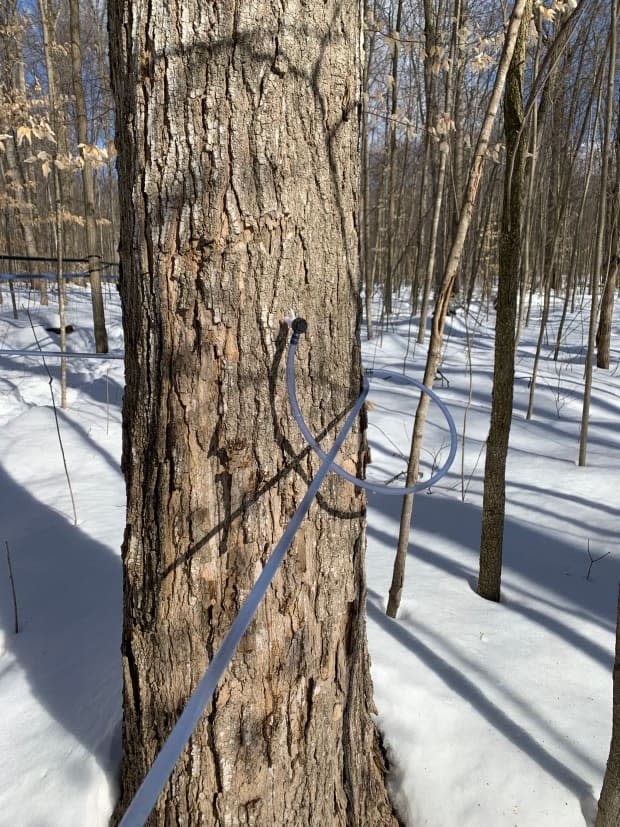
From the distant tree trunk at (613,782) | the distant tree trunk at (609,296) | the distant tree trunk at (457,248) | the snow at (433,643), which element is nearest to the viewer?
the distant tree trunk at (613,782)

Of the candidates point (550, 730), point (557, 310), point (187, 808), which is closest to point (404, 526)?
point (550, 730)

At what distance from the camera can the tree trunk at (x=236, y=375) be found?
0.93 metres

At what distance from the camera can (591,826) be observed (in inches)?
48.0

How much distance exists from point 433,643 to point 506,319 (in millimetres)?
1150

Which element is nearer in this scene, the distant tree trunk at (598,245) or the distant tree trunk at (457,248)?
the distant tree trunk at (457,248)

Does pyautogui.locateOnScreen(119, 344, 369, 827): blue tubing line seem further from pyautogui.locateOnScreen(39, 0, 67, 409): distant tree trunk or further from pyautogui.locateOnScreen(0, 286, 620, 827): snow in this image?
pyautogui.locateOnScreen(39, 0, 67, 409): distant tree trunk

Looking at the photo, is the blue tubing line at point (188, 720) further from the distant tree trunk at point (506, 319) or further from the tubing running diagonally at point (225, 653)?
the distant tree trunk at point (506, 319)

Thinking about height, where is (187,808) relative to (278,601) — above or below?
below

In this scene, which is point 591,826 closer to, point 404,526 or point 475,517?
point 404,526

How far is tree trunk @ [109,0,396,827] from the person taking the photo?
930 mm

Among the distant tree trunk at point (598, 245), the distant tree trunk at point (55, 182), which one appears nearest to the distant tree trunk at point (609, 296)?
the distant tree trunk at point (598, 245)

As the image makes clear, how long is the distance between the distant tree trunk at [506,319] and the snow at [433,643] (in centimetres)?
23

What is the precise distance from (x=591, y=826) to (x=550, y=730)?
24 centimetres

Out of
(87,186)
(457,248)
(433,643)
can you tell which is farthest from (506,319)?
(87,186)
